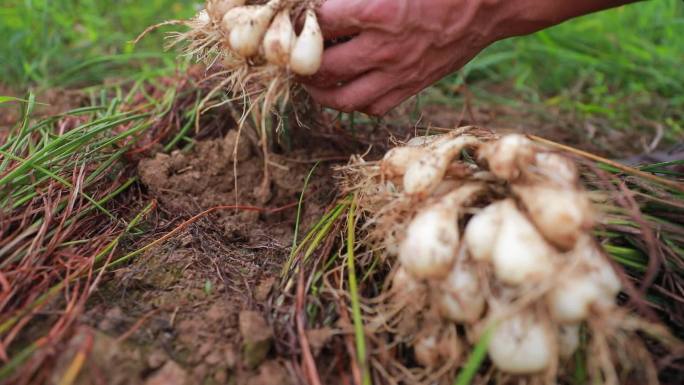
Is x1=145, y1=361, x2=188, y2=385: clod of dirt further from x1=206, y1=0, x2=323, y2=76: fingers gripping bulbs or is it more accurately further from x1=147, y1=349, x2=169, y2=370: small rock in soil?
x1=206, y1=0, x2=323, y2=76: fingers gripping bulbs

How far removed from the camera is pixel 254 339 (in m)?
1.13

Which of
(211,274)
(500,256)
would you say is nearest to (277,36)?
(211,274)

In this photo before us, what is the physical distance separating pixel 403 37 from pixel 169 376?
3.05 feet

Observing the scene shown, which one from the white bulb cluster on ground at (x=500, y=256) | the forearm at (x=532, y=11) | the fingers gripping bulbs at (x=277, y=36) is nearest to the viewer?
the white bulb cluster on ground at (x=500, y=256)

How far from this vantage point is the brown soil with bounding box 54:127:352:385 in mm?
1100

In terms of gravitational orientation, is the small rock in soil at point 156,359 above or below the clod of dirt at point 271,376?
above

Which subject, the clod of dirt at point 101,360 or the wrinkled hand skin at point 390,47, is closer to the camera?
the clod of dirt at point 101,360

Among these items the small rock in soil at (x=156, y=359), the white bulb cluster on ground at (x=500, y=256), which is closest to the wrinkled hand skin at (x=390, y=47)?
the white bulb cluster on ground at (x=500, y=256)

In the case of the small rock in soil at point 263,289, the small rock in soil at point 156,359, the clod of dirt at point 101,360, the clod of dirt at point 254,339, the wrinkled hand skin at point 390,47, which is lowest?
the small rock in soil at point 263,289

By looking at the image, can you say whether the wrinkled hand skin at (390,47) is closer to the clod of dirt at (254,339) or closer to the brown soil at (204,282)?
the brown soil at (204,282)

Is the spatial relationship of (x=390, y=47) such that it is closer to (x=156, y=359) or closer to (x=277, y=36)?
(x=277, y=36)

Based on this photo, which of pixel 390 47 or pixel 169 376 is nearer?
pixel 169 376

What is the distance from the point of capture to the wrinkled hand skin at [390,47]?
1.30 meters

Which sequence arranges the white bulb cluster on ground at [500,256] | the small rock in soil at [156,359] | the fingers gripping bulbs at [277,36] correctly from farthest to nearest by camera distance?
1. the fingers gripping bulbs at [277,36]
2. the small rock in soil at [156,359]
3. the white bulb cluster on ground at [500,256]
